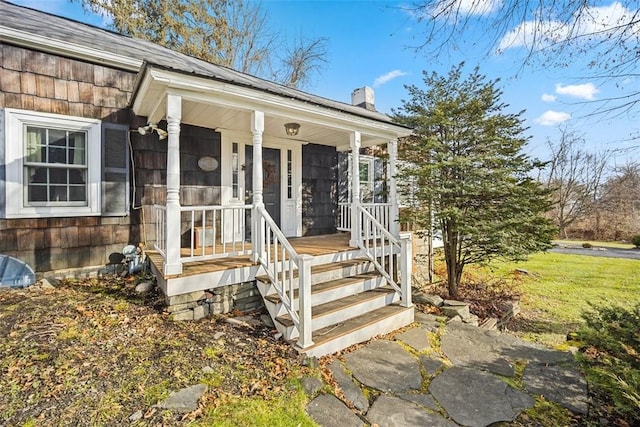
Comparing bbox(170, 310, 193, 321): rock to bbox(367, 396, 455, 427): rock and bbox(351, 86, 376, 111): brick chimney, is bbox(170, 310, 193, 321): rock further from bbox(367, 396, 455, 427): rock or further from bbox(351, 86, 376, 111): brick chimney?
bbox(351, 86, 376, 111): brick chimney

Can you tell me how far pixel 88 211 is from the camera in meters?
4.63

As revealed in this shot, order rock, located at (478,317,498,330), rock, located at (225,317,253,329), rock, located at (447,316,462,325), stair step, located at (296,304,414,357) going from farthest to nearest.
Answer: rock, located at (478,317,498,330) < rock, located at (447,316,462,325) < rock, located at (225,317,253,329) < stair step, located at (296,304,414,357)

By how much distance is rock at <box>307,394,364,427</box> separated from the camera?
7.38 ft

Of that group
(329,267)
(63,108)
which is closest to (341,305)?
(329,267)

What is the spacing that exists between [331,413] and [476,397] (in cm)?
134

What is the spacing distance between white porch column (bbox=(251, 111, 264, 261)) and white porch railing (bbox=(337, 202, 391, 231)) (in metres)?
1.94

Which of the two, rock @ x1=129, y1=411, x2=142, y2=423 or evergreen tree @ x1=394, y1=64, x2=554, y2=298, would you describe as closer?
rock @ x1=129, y1=411, x2=142, y2=423

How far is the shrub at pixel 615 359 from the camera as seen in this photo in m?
2.15

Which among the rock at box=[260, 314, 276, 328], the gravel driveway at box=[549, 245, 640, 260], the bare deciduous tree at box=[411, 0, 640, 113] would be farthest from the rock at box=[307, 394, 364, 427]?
the gravel driveway at box=[549, 245, 640, 260]

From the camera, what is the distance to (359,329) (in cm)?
363

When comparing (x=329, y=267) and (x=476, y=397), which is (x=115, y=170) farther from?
(x=476, y=397)

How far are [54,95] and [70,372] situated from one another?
13.2 ft

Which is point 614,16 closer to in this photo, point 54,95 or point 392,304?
point 392,304

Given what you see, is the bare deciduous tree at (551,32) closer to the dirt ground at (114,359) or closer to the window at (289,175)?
the dirt ground at (114,359)
